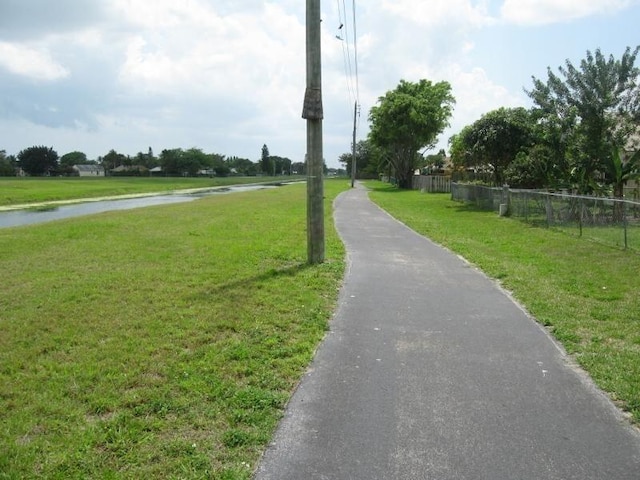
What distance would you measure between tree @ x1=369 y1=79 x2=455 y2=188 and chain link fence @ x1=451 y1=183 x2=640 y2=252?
3086 cm

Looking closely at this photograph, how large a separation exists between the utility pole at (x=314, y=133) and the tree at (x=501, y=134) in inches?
718

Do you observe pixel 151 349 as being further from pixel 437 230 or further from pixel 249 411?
pixel 437 230

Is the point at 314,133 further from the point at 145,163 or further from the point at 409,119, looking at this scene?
the point at 145,163

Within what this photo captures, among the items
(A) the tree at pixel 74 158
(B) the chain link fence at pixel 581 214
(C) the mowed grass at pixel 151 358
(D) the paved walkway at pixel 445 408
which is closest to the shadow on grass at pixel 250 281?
(C) the mowed grass at pixel 151 358

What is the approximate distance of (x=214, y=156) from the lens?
528 ft

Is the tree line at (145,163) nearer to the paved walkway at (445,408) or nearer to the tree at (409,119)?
the tree at (409,119)

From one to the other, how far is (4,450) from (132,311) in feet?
10.5

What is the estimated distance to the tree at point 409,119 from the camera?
50.1m

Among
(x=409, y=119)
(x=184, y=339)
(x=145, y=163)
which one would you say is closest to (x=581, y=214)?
(x=184, y=339)

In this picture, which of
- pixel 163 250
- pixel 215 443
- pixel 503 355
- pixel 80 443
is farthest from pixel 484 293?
pixel 163 250

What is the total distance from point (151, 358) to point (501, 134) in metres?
23.9

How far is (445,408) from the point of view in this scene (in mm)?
4062

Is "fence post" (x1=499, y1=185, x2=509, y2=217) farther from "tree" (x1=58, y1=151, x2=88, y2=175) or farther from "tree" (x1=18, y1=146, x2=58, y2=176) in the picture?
"tree" (x1=58, y1=151, x2=88, y2=175)

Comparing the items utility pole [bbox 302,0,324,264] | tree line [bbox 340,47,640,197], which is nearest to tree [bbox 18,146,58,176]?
tree line [bbox 340,47,640,197]
